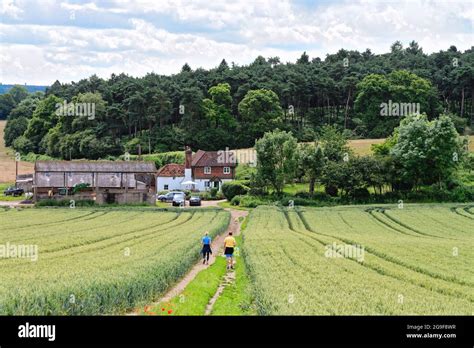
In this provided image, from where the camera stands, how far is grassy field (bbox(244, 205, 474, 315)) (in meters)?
16.2

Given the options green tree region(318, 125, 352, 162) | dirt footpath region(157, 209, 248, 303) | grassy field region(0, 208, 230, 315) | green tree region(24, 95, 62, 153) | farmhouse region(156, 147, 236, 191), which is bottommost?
dirt footpath region(157, 209, 248, 303)

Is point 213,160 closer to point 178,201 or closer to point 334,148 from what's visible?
point 334,148

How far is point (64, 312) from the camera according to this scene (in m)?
15.7

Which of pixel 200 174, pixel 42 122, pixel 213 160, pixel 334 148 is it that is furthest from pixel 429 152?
pixel 42 122

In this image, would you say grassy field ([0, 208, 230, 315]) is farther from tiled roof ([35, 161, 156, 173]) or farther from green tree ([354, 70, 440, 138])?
green tree ([354, 70, 440, 138])

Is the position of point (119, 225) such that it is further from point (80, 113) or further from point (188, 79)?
point (188, 79)

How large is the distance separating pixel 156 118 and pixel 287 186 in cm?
4778

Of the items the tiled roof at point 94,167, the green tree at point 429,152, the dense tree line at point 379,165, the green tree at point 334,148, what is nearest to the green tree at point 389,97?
the green tree at point 334,148

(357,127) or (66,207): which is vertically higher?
(357,127)

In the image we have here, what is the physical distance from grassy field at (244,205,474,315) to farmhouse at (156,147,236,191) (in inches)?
1682

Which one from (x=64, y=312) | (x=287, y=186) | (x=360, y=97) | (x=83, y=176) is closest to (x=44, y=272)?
(x=64, y=312)

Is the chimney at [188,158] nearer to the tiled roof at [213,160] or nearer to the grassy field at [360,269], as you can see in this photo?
the tiled roof at [213,160]

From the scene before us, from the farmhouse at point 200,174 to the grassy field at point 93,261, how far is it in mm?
39301

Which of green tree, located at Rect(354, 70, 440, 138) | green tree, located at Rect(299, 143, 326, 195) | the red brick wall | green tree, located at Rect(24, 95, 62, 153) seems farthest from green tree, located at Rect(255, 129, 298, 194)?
green tree, located at Rect(24, 95, 62, 153)
